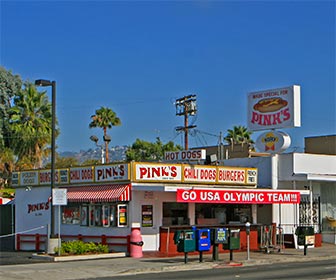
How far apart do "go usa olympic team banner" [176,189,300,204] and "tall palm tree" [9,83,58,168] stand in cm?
3032

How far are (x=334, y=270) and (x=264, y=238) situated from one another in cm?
763

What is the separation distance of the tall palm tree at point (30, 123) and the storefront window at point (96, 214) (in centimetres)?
2580

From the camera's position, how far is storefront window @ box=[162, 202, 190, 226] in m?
29.7

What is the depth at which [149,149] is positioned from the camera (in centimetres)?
8500

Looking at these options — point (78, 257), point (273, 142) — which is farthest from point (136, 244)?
point (273, 142)

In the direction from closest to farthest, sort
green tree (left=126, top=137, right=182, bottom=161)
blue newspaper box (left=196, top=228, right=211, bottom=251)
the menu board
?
1. blue newspaper box (left=196, top=228, right=211, bottom=251)
2. the menu board
3. green tree (left=126, top=137, right=182, bottom=161)

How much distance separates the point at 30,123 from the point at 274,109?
92.9ft

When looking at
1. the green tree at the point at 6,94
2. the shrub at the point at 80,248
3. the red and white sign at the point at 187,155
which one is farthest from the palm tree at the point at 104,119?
the shrub at the point at 80,248

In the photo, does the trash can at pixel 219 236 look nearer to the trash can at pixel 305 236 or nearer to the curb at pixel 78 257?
the curb at pixel 78 257

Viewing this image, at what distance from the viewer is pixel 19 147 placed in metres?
58.0

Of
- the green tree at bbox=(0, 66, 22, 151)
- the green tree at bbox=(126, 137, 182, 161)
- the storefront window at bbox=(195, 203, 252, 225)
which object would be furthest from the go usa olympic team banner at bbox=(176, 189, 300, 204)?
the green tree at bbox=(126, 137, 182, 161)

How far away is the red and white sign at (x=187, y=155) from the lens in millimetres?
33781

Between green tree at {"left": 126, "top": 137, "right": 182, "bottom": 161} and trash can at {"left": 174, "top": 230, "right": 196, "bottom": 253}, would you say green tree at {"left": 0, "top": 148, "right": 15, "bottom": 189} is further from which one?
trash can at {"left": 174, "top": 230, "right": 196, "bottom": 253}

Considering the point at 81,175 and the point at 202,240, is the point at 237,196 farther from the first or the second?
the point at 81,175
